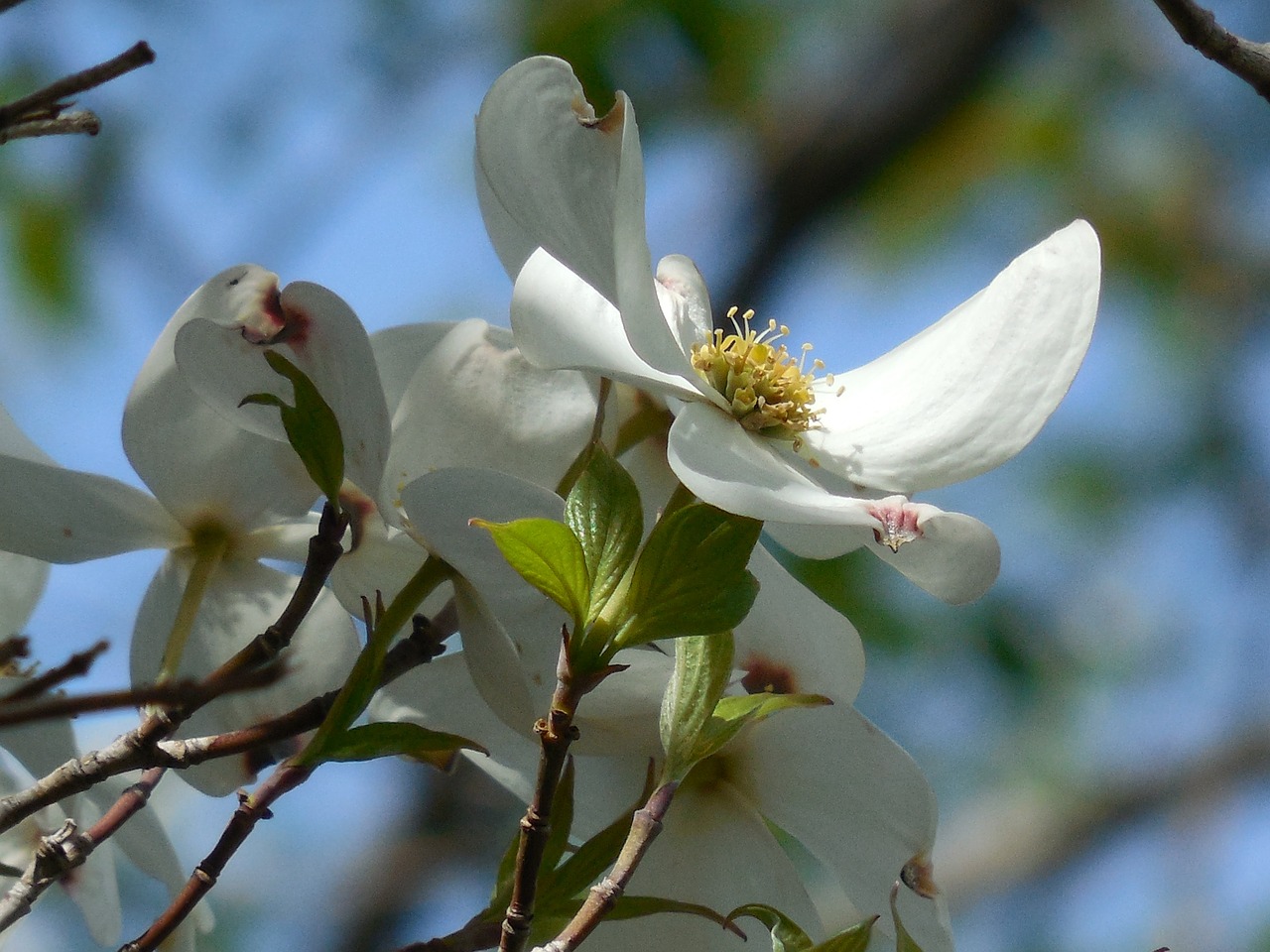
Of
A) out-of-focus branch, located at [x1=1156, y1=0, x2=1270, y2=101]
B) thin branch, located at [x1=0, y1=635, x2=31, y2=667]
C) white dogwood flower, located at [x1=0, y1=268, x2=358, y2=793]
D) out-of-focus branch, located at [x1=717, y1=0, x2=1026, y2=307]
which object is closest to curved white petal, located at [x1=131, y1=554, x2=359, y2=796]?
white dogwood flower, located at [x1=0, y1=268, x2=358, y2=793]

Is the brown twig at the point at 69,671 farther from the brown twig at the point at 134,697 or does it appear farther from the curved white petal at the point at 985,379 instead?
the curved white petal at the point at 985,379

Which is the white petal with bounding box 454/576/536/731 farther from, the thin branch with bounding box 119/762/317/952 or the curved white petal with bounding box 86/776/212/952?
the curved white petal with bounding box 86/776/212/952

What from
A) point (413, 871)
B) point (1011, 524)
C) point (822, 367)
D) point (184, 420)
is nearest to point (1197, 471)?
→ point (1011, 524)

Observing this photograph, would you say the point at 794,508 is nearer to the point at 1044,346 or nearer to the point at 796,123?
the point at 1044,346

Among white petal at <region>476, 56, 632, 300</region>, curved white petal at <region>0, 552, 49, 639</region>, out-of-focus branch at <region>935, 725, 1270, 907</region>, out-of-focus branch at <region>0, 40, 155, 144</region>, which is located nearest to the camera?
out-of-focus branch at <region>0, 40, 155, 144</region>

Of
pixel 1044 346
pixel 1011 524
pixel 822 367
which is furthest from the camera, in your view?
pixel 1011 524

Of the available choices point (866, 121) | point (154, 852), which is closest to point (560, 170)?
point (154, 852)
